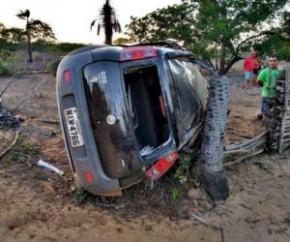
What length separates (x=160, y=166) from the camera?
4.90 metres

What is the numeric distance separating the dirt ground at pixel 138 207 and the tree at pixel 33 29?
1281 cm

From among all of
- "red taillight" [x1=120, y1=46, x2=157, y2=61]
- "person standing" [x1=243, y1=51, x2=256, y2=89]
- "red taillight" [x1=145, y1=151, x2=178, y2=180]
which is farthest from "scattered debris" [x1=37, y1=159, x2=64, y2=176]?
"person standing" [x1=243, y1=51, x2=256, y2=89]

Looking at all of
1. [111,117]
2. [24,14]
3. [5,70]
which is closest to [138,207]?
[111,117]

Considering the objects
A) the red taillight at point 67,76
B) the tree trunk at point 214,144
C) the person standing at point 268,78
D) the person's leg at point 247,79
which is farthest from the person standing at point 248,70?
the red taillight at point 67,76

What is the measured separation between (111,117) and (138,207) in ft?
4.18

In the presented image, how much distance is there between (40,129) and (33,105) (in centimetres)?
229

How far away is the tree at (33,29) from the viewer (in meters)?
18.0

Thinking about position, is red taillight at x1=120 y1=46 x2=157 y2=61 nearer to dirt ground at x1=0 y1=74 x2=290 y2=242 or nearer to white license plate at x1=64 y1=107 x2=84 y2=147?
white license plate at x1=64 y1=107 x2=84 y2=147

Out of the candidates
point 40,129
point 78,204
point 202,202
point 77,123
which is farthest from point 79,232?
point 40,129

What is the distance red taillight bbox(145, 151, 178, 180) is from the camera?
4840 mm

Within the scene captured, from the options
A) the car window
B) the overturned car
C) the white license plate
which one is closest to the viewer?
the overturned car

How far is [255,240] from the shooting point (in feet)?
15.5

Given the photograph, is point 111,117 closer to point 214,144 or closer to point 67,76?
point 67,76

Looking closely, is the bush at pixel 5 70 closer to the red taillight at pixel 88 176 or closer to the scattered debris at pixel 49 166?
the scattered debris at pixel 49 166
